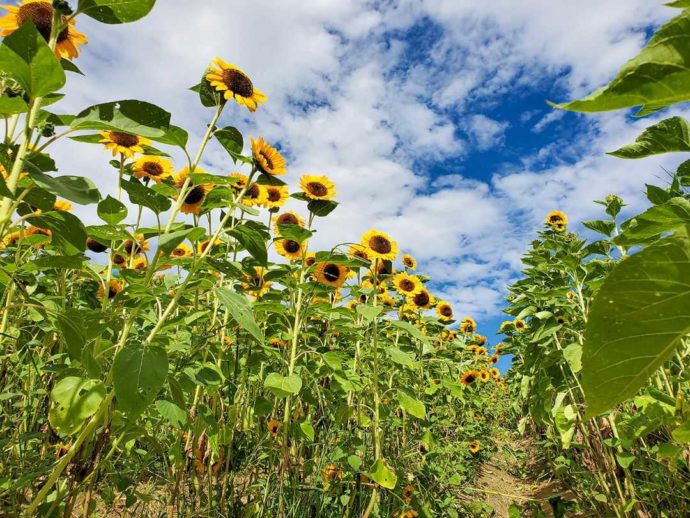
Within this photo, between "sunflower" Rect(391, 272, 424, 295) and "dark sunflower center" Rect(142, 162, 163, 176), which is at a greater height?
"sunflower" Rect(391, 272, 424, 295)

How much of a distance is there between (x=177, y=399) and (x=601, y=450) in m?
2.51

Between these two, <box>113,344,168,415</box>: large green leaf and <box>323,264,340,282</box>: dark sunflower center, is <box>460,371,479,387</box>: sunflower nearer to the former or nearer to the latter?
<box>323,264,340,282</box>: dark sunflower center

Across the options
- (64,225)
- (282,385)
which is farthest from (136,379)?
(282,385)

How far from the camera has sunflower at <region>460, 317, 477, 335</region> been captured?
23.2 feet

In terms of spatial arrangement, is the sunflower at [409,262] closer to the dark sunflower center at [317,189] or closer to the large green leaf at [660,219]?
the dark sunflower center at [317,189]

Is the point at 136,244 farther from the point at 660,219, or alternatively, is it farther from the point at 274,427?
the point at 660,219

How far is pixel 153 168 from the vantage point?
6.84 feet

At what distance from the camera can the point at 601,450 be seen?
8.57ft

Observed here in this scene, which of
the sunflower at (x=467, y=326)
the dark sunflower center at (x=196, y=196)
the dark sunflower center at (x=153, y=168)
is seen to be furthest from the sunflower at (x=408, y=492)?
the sunflower at (x=467, y=326)

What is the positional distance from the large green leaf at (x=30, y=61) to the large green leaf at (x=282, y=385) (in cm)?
110

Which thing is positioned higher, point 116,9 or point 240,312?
point 116,9

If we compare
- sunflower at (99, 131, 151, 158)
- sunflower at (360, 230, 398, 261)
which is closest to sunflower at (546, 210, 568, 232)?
sunflower at (360, 230, 398, 261)

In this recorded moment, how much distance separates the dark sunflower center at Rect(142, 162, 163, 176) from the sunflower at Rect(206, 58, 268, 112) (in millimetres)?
601

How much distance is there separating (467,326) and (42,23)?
6748 millimetres
